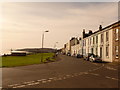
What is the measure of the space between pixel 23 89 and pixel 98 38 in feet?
114

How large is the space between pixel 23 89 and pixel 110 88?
5100mm

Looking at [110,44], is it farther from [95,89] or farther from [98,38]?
[95,89]

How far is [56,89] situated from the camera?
29.3ft

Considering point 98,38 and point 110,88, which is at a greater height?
point 98,38

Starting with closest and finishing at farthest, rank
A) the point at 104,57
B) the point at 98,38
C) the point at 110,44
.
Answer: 1. the point at 110,44
2. the point at 104,57
3. the point at 98,38

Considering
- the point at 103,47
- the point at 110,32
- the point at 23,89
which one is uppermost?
the point at 110,32

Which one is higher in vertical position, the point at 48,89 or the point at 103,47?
the point at 103,47

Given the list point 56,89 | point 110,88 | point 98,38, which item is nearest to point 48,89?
point 56,89

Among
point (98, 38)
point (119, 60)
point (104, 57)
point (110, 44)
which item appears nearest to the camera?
point (119, 60)

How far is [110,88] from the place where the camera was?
9.23 metres

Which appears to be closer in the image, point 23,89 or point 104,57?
point 23,89

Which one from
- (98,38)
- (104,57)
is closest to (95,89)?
(104,57)

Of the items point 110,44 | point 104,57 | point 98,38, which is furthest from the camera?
point 98,38

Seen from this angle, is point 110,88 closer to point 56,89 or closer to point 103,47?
point 56,89
